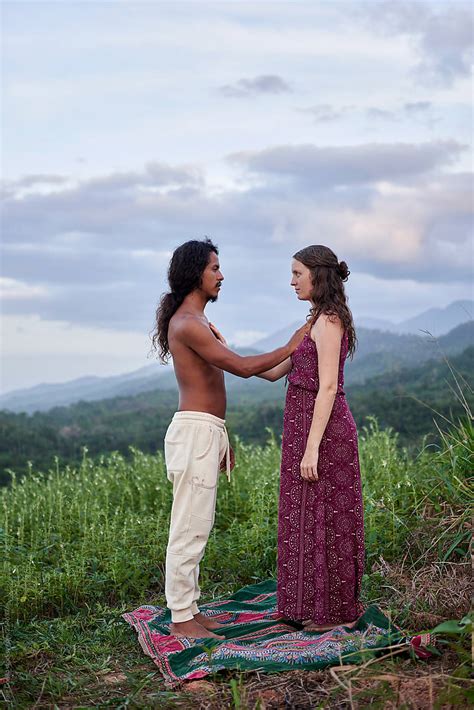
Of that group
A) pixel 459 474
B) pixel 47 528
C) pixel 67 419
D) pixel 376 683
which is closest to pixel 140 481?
pixel 47 528

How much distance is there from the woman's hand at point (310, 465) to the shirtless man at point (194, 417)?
0.54 metres

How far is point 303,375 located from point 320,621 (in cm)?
147

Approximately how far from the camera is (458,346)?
4725 centimetres

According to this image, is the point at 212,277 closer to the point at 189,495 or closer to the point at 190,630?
the point at 189,495

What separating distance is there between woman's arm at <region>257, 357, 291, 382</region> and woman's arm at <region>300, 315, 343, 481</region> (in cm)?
44

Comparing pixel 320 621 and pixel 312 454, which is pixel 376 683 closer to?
pixel 320 621

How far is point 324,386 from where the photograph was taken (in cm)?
459

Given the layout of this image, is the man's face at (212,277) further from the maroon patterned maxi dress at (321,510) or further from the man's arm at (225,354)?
the maroon patterned maxi dress at (321,510)

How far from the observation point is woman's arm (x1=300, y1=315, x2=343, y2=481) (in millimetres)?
4594

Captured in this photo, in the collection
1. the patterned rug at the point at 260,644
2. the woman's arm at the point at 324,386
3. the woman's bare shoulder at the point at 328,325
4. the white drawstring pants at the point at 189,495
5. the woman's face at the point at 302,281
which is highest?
the woman's face at the point at 302,281

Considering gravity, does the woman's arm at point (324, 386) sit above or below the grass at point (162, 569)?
above

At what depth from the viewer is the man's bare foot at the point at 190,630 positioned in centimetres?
483

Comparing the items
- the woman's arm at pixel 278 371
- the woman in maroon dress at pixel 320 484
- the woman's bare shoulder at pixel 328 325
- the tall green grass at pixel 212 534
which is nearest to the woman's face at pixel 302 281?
the woman in maroon dress at pixel 320 484

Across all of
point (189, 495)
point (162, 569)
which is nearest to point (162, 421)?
point (162, 569)
